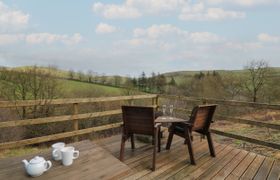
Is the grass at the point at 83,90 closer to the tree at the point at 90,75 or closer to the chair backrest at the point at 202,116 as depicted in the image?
the tree at the point at 90,75

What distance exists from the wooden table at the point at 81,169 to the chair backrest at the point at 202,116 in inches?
65.0

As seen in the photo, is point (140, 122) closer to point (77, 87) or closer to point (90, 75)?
point (77, 87)

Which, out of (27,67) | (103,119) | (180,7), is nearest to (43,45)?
(27,67)

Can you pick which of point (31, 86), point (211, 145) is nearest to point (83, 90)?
point (31, 86)

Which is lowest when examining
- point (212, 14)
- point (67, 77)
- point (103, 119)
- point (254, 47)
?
point (103, 119)

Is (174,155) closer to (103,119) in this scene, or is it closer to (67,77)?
(103,119)

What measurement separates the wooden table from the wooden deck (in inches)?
30.0

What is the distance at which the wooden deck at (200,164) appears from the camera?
9.18 ft

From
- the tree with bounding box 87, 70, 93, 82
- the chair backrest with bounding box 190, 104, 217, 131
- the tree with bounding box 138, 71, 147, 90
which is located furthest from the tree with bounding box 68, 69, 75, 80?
the chair backrest with bounding box 190, 104, 217, 131

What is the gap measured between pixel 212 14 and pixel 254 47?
3.02 meters

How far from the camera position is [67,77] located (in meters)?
11.9

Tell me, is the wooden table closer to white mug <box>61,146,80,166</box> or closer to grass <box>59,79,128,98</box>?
white mug <box>61,146,80,166</box>

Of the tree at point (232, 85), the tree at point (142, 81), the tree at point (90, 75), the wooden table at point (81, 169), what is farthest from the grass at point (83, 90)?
the wooden table at point (81, 169)

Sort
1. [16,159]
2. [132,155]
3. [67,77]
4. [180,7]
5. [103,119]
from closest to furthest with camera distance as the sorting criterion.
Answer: [16,159] → [132,155] → [180,7] → [103,119] → [67,77]
